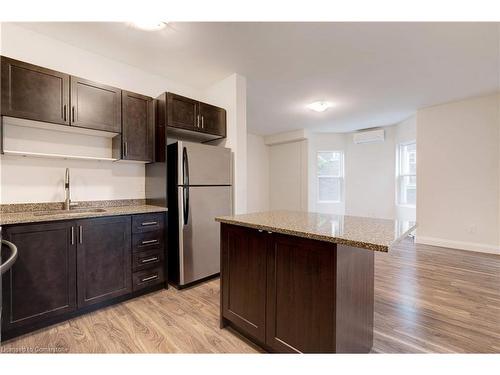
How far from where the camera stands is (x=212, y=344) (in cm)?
171

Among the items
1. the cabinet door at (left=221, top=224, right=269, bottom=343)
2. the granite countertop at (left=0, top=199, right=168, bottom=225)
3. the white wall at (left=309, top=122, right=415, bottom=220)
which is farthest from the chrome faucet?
the white wall at (left=309, top=122, right=415, bottom=220)

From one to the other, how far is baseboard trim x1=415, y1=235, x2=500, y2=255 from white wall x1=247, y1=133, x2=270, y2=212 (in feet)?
12.6

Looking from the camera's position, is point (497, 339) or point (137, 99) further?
point (137, 99)

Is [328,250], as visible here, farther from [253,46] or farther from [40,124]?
[40,124]

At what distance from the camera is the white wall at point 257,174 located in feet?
22.1

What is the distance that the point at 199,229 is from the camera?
274 cm

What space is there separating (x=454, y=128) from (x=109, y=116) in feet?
17.1

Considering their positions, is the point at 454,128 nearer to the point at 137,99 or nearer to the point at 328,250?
the point at 328,250

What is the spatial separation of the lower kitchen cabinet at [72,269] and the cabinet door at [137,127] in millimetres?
693
